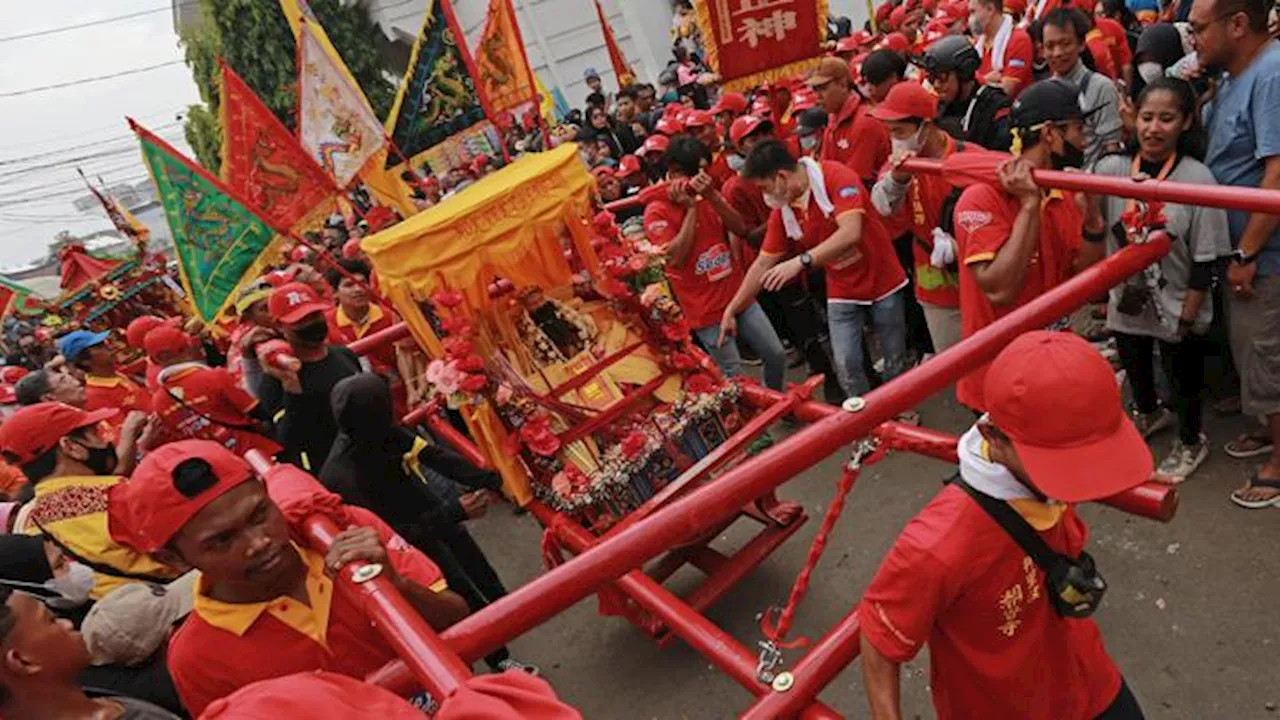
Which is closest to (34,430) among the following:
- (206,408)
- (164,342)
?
(206,408)

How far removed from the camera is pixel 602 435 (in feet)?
14.2

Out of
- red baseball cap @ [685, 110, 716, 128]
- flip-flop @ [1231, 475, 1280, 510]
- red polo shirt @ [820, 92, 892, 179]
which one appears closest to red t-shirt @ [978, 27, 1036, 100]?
red polo shirt @ [820, 92, 892, 179]

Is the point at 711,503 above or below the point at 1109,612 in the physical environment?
above

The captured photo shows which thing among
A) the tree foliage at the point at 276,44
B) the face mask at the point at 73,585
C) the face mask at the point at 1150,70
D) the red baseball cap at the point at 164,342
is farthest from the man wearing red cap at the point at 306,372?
the tree foliage at the point at 276,44

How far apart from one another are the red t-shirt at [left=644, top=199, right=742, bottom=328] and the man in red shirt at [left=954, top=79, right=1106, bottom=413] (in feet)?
6.95

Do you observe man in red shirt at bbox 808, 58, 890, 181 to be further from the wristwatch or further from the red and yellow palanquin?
the wristwatch

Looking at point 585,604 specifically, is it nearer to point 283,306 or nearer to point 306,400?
point 306,400

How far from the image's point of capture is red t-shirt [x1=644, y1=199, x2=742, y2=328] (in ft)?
17.3

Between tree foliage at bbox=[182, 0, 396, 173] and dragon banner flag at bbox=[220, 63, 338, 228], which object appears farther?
tree foliage at bbox=[182, 0, 396, 173]

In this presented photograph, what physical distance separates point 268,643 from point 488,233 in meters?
2.43

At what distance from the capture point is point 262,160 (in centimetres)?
Answer: 516

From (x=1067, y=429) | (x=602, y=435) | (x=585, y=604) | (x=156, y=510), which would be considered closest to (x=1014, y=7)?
(x=602, y=435)

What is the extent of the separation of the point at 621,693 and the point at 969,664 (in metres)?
2.33

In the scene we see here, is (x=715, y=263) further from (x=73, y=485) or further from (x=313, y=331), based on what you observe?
(x=73, y=485)
